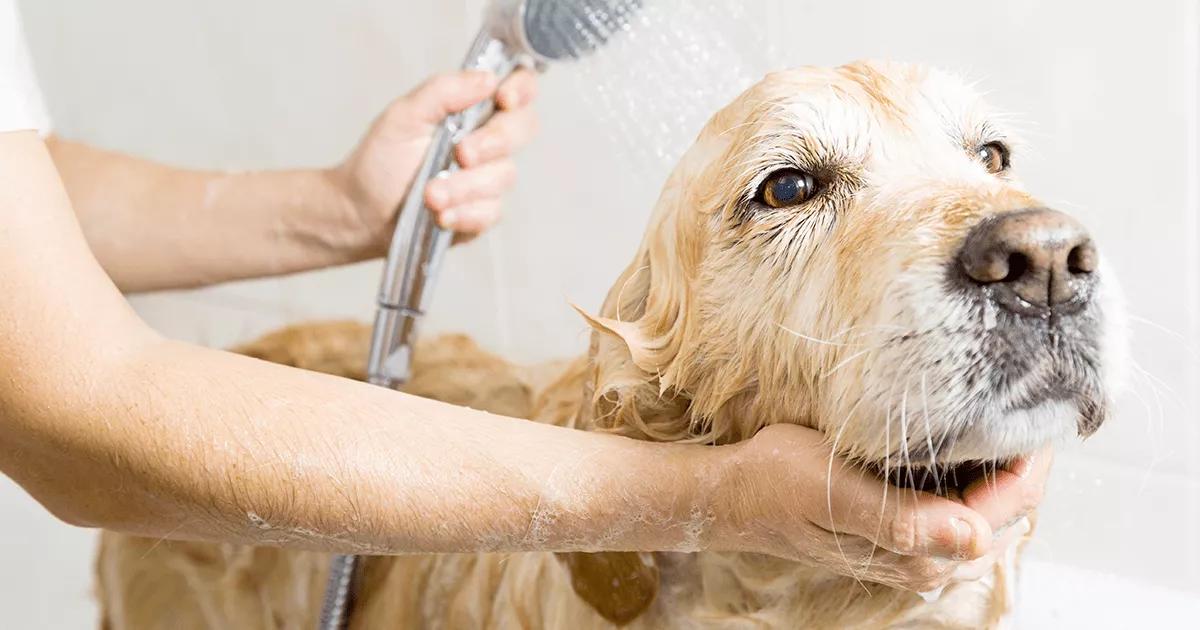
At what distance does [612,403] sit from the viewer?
119 centimetres

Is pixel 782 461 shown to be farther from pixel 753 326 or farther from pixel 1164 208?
pixel 1164 208

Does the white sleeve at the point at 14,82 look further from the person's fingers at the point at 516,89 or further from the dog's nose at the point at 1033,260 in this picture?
the dog's nose at the point at 1033,260

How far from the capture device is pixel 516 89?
5.14ft

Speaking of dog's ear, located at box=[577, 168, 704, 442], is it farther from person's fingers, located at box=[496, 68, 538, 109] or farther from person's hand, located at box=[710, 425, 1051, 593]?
person's fingers, located at box=[496, 68, 538, 109]

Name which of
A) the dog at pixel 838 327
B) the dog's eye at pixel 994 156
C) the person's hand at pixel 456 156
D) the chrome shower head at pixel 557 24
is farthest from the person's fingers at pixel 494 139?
the dog's eye at pixel 994 156

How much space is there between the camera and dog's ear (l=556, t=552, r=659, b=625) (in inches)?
46.2

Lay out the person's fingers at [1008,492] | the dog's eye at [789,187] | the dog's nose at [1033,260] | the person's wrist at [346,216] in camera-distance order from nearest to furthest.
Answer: the dog's nose at [1033,260], the person's fingers at [1008,492], the dog's eye at [789,187], the person's wrist at [346,216]

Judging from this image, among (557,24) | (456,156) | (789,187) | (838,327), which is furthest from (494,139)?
(838,327)

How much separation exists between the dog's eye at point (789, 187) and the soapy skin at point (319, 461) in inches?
8.1

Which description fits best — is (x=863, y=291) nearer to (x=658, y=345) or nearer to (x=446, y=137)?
(x=658, y=345)

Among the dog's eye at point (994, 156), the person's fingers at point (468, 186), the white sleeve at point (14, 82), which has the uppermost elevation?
the white sleeve at point (14, 82)

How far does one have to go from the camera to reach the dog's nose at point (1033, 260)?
31.6 inches

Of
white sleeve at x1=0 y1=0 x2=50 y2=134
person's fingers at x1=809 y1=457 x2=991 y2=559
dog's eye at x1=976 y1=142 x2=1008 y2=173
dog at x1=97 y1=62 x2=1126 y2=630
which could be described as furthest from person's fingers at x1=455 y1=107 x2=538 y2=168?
person's fingers at x1=809 y1=457 x2=991 y2=559

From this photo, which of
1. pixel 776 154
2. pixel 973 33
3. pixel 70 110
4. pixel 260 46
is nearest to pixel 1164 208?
pixel 973 33
